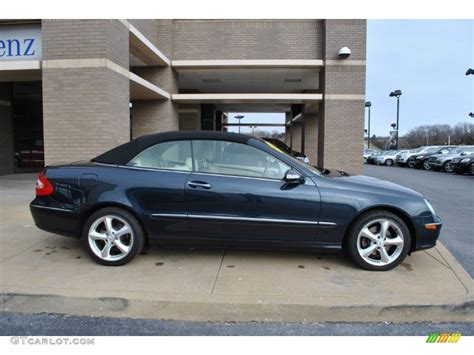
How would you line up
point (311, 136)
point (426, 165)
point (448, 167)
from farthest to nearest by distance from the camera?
point (426, 165) → point (448, 167) → point (311, 136)

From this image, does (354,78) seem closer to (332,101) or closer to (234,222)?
(332,101)

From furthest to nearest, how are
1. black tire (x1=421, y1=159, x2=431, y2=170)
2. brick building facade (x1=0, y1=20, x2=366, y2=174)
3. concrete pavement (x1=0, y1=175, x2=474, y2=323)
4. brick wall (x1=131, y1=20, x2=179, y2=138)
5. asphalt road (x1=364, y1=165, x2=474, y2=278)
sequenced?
1. black tire (x1=421, y1=159, x2=431, y2=170)
2. brick wall (x1=131, y1=20, x2=179, y2=138)
3. brick building facade (x1=0, y1=20, x2=366, y2=174)
4. asphalt road (x1=364, y1=165, x2=474, y2=278)
5. concrete pavement (x1=0, y1=175, x2=474, y2=323)

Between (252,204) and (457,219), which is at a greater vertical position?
(252,204)

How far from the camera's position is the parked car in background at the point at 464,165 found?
1670 centimetres

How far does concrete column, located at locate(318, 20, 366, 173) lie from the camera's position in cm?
1170

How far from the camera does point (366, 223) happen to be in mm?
3807

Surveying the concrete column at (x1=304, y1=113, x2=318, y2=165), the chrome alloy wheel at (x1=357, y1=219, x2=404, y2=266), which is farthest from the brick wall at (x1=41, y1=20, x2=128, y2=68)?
the concrete column at (x1=304, y1=113, x2=318, y2=165)

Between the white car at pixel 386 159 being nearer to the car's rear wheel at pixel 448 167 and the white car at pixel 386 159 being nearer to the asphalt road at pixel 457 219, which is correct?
the car's rear wheel at pixel 448 167

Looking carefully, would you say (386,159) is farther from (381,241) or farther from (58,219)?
(58,219)

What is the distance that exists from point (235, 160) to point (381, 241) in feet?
5.87

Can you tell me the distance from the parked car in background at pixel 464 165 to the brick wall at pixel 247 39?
9.88 metres

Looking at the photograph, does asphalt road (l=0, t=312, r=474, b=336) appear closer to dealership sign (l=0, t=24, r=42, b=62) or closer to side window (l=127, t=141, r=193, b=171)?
side window (l=127, t=141, r=193, b=171)

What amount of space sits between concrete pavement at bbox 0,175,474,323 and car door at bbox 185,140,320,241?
0.42 meters

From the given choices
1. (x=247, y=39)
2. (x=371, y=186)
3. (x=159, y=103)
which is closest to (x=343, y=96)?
(x=247, y=39)
